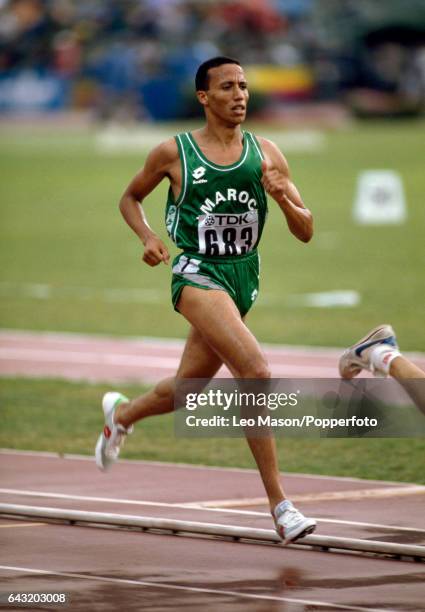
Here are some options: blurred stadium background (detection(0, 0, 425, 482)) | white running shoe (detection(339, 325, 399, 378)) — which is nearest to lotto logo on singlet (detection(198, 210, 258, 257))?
white running shoe (detection(339, 325, 399, 378))

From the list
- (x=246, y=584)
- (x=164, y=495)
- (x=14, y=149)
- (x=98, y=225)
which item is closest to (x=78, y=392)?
(x=164, y=495)

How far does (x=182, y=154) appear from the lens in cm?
756

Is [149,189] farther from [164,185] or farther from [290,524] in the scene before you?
[164,185]

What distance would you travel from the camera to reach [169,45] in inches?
→ 2248

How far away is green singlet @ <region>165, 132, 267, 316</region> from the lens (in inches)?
294

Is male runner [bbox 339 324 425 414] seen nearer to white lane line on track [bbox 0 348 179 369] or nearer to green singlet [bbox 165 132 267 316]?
green singlet [bbox 165 132 267 316]

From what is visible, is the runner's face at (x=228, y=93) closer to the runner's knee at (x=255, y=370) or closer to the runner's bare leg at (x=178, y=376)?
the runner's bare leg at (x=178, y=376)

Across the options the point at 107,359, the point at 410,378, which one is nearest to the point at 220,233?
the point at 410,378

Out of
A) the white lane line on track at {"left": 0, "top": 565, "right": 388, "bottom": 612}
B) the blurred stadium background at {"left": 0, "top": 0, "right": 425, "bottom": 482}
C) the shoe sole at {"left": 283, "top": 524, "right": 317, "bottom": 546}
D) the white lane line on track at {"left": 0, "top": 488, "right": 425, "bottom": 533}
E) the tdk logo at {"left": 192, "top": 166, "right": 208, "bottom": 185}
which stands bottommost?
the white lane line on track at {"left": 0, "top": 565, "right": 388, "bottom": 612}

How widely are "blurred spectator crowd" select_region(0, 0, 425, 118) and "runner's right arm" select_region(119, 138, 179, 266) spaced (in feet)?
151

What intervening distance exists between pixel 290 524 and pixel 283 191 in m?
1.60

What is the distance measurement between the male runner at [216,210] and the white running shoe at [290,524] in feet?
1.25

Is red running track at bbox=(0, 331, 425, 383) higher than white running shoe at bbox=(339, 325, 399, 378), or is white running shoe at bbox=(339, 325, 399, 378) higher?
red running track at bbox=(0, 331, 425, 383)

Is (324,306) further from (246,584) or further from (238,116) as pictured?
(246,584)
